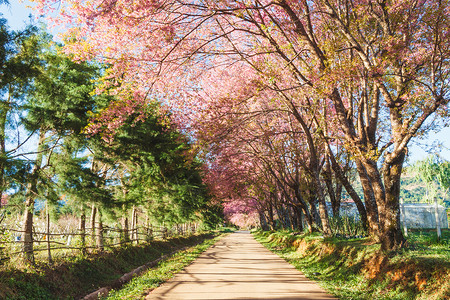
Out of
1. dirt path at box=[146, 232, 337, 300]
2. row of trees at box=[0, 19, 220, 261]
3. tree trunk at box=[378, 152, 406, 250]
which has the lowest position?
dirt path at box=[146, 232, 337, 300]

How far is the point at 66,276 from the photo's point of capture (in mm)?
7945

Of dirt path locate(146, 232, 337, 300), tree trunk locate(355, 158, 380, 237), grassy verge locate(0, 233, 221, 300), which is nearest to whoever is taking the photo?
grassy verge locate(0, 233, 221, 300)

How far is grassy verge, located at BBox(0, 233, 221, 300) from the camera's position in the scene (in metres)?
6.24

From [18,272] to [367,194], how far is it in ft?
30.8

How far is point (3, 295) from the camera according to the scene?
5512 mm

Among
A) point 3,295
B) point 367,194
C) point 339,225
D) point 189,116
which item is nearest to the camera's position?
point 3,295

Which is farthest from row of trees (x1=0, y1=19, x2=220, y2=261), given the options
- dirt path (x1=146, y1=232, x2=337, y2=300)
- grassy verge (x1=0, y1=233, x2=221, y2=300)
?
dirt path (x1=146, y1=232, x2=337, y2=300)

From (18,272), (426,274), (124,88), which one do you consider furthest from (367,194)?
(18,272)

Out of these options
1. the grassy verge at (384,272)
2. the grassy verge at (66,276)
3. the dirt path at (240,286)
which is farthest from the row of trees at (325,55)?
the grassy verge at (66,276)

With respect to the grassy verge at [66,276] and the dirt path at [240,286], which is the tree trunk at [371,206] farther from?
the grassy verge at [66,276]

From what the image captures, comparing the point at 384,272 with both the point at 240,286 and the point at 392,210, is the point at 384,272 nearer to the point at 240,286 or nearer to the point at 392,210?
the point at 392,210

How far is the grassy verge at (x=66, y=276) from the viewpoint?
624 cm

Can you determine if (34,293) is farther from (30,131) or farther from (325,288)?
(325,288)

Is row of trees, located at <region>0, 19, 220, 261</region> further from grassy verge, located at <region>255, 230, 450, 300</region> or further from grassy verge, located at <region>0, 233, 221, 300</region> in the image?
grassy verge, located at <region>255, 230, 450, 300</region>
